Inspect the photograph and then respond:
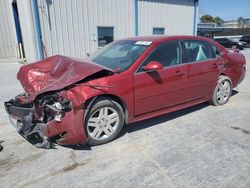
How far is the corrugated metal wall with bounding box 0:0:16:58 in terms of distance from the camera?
17406mm

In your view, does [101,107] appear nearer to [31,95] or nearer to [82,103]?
[82,103]

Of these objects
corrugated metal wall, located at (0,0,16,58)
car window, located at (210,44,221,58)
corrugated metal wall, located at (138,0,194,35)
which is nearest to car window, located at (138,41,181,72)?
car window, located at (210,44,221,58)

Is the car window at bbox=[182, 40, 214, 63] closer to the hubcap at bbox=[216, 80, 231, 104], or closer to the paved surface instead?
the hubcap at bbox=[216, 80, 231, 104]

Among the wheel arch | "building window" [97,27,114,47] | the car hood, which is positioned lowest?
the wheel arch

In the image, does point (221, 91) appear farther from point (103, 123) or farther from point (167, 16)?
point (167, 16)

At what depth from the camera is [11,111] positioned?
3455mm

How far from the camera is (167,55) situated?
4004 millimetres

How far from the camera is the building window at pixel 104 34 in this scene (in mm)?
11836

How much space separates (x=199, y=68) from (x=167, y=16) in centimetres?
1051

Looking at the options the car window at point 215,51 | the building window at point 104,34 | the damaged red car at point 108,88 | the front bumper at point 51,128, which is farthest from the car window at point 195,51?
the building window at point 104,34

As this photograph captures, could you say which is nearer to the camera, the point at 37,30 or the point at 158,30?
the point at 37,30

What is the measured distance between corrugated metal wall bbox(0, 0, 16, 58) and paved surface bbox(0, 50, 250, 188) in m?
16.1

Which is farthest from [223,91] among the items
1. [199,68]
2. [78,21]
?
[78,21]

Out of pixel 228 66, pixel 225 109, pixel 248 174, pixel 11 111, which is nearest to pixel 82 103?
pixel 11 111
